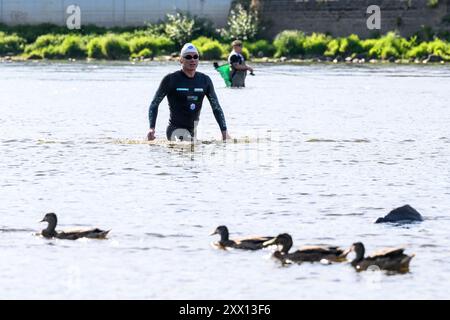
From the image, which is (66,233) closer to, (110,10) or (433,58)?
(433,58)

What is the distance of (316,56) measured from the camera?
84.9 meters

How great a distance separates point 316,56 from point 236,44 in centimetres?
3921

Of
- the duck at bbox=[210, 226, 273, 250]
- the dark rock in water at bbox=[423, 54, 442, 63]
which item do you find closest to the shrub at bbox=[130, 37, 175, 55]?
the dark rock in water at bbox=[423, 54, 442, 63]

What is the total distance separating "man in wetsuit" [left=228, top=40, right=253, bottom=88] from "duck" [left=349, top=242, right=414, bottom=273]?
31.8 metres

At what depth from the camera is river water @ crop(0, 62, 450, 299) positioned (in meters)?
14.0

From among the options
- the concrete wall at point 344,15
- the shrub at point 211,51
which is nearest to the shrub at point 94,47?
the shrub at point 211,51

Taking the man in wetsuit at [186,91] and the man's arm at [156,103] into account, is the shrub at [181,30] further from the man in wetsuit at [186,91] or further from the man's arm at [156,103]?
the man's arm at [156,103]

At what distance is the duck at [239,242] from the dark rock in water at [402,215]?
8.55 ft

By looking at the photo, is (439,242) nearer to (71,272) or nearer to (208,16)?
(71,272)

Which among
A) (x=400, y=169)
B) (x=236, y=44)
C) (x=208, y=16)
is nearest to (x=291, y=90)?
(x=236, y=44)

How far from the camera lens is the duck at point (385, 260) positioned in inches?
563

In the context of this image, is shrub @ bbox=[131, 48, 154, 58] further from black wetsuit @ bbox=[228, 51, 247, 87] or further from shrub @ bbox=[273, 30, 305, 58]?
black wetsuit @ bbox=[228, 51, 247, 87]

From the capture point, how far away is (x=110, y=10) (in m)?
97.7

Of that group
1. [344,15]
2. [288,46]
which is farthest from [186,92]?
[344,15]
